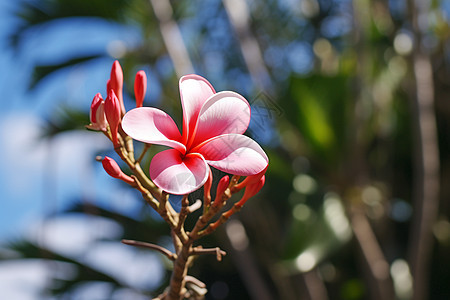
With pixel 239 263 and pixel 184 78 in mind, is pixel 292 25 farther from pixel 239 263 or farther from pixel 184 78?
pixel 184 78

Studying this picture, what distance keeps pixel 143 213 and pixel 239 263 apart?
93 centimetres

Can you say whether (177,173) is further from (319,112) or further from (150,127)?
(319,112)

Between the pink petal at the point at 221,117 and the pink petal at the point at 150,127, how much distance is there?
2cm

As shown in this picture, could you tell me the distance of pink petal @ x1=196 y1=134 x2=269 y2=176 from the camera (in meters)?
0.34

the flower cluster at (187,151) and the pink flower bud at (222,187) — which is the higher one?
the flower cluster at (187,151)

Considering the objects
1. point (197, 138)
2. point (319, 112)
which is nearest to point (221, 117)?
point (197, 138)

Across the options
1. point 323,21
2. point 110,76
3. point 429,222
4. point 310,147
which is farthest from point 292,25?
point 110,76

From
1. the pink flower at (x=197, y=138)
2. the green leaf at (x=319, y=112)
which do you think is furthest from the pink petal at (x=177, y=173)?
the green leaf at (x=319, y=112)

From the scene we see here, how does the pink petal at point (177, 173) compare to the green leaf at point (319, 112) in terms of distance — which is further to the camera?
the green leaf at point (319, 112)

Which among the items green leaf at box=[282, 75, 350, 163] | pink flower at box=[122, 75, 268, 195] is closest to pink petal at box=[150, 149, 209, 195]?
pink flower at box=[122, 75, 268, 195]

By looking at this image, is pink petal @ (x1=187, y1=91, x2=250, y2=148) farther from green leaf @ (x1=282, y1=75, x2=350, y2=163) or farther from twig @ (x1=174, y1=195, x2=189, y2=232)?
green leaf @ (x1=282, y1=75, x2=350, y2=163)

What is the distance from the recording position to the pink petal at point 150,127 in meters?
0.34

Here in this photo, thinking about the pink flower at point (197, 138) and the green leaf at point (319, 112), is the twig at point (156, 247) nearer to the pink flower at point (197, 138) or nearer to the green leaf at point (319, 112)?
the pink flower at point (197, 138)

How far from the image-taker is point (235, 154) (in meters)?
0.34
